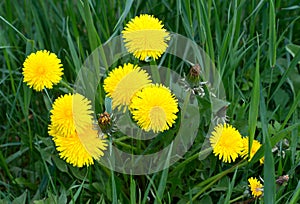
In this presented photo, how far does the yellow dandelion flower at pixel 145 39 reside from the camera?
98 centimetres

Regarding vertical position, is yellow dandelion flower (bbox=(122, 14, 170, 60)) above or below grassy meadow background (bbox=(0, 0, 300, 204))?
above

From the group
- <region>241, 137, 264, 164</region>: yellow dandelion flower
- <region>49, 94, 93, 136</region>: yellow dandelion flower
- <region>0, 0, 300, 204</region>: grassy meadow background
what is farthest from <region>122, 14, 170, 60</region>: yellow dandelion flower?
<region>241, 137, 264, 164</region>: yellow dandelion flower

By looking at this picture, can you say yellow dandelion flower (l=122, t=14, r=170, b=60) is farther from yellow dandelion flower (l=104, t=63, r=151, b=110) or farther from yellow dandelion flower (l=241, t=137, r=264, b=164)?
yellow dandelion flower (l=241, t=137, r=264, b=164)

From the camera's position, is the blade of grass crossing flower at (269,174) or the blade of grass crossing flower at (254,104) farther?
the blade of grass crossing flower at (254,104)

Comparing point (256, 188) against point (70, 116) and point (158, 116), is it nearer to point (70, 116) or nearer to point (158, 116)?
point (158, 116)

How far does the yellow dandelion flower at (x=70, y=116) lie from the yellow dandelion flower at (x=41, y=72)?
2.2 inches

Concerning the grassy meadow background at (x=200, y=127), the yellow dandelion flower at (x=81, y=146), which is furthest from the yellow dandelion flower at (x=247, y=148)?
the yellow dandelion flower at (x=81, y=146)

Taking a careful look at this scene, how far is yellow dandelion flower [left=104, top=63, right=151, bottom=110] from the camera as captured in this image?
3.09 feet

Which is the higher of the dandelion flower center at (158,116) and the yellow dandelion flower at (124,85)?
the yellow dandelion flower at (124,85)

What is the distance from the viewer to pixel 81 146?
37.1 inches

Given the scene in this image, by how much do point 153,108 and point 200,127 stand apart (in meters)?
0.20

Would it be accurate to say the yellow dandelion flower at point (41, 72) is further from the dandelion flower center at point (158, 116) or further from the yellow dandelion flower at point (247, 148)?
the yellow dandelion flower at point (247, 148)

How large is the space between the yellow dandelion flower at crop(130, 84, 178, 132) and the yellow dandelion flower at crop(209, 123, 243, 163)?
0.11 metres

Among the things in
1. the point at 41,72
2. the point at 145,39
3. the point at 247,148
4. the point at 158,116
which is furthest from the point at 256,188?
the point at 41,72
